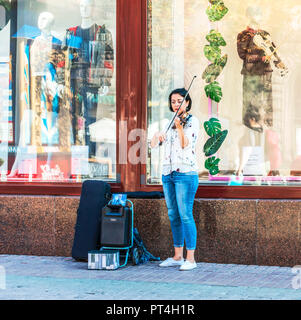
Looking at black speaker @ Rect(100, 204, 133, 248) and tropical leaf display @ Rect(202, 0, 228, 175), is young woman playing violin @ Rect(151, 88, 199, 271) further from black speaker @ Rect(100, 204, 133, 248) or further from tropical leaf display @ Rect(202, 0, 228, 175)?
tropical leaf display @ Rect(202, 0, 228, 175)

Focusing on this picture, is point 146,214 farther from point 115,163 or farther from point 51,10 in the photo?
point 51,10

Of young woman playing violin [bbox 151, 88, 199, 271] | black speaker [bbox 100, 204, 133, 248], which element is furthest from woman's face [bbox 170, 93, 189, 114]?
black speaker [bbox 100, 204, 133, 248]

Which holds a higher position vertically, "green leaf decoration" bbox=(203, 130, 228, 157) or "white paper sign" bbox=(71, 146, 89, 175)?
"green leaf decoration" bbox=(203, 130, 228, 157)

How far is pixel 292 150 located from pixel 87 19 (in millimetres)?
3038

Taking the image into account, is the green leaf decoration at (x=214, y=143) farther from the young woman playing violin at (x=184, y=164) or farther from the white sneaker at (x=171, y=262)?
the white sneaker at (x=171, y=262)

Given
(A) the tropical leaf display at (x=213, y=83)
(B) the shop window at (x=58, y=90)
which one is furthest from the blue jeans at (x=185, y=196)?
(B) the shop window at (x=58, y=90)

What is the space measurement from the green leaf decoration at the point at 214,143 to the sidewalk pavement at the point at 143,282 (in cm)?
140

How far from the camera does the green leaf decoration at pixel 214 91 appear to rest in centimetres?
851

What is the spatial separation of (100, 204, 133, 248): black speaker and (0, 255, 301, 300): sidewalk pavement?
12.1 inches

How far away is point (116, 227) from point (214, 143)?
1.66 m

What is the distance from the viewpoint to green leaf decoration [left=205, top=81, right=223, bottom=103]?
8508 millimetres

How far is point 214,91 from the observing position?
8.51 m
